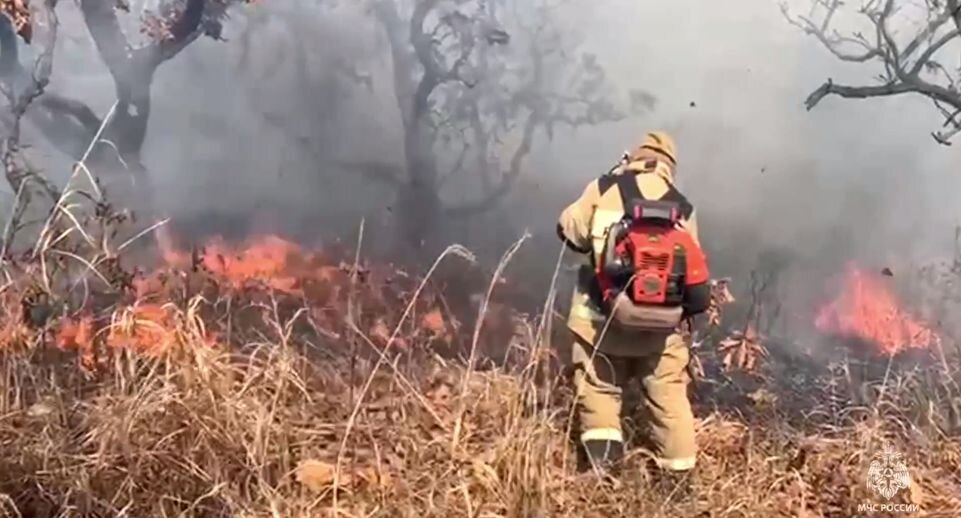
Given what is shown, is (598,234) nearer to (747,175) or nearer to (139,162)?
(747,175)

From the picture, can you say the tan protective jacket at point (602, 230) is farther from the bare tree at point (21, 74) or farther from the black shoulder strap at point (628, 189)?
the bare tree at point (21, 74)

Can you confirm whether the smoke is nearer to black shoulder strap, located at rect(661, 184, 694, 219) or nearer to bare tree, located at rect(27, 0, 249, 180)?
bare tree, located at rect(27, 0, 249, 180)

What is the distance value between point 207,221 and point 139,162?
12.9 inches

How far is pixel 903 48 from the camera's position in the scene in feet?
14.6

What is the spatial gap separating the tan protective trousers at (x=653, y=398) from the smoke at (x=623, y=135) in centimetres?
58

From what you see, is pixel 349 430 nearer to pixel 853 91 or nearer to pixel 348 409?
pixel 348 409

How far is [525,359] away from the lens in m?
4.39

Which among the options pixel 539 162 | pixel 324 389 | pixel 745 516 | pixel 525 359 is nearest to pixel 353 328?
pixel 324 389

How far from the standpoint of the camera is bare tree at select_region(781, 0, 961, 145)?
4410mm

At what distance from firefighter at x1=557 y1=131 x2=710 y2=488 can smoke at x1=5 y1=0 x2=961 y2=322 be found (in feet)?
1.52

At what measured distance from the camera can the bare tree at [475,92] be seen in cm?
445

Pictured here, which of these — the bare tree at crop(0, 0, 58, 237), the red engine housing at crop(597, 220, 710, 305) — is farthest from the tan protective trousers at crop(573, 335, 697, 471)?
the bare tree at crop(0, 0, 58, 237)

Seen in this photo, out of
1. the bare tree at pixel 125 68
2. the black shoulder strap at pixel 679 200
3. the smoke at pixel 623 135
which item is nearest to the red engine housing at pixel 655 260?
the black shoulder strap at pixel 679 200

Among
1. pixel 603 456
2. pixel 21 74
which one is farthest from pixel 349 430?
pixel 21 74
